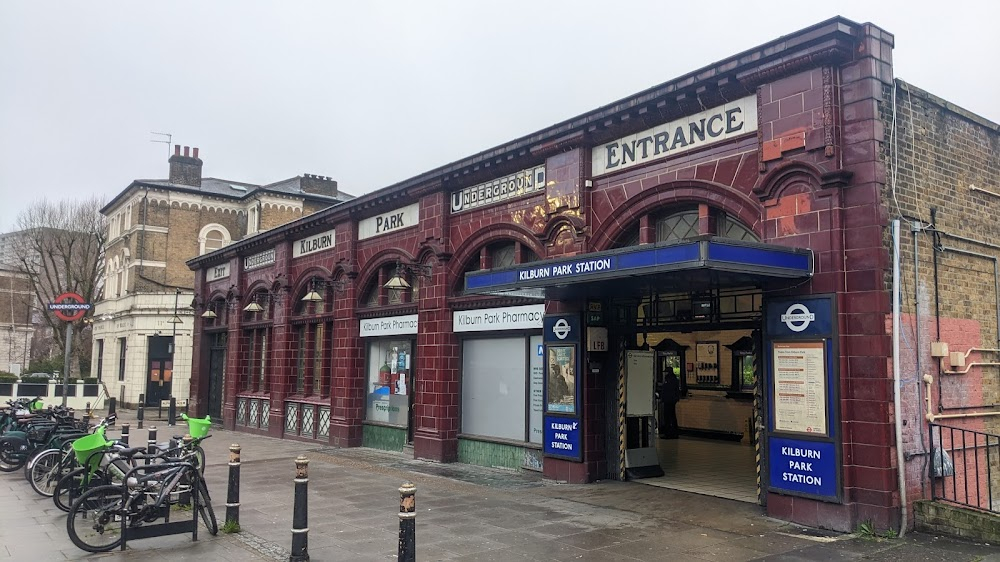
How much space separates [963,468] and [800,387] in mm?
2647

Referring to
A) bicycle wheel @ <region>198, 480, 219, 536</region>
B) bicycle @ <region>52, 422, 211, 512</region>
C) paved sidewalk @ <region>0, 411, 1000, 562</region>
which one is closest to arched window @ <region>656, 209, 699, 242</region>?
paved sidewalk @ <region>0, 411, 1000, 562</region>

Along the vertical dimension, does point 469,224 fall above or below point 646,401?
above

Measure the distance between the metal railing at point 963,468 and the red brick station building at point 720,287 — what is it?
0.37 ft

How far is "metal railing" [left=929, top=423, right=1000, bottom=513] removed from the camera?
8.61 metres

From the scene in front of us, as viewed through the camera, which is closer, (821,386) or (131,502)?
(131,502)

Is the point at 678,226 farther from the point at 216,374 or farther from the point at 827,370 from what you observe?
the point at 216,374

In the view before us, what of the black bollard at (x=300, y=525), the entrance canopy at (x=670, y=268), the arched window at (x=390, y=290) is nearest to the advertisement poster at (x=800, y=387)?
the entrance canopy at (x=670, y=268)

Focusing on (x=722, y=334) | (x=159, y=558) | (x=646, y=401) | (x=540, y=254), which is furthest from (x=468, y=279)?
(x=722, y=334)

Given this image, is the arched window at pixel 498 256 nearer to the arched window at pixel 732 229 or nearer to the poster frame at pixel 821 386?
the arched window at pixel 732 229

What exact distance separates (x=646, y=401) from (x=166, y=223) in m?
31.2

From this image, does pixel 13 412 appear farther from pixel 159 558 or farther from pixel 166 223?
pixel 166 223

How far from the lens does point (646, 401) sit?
481 inches

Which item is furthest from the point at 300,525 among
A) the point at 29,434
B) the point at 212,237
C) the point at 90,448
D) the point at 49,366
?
the point at 49,366

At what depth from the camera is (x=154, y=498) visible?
8.05 meters
